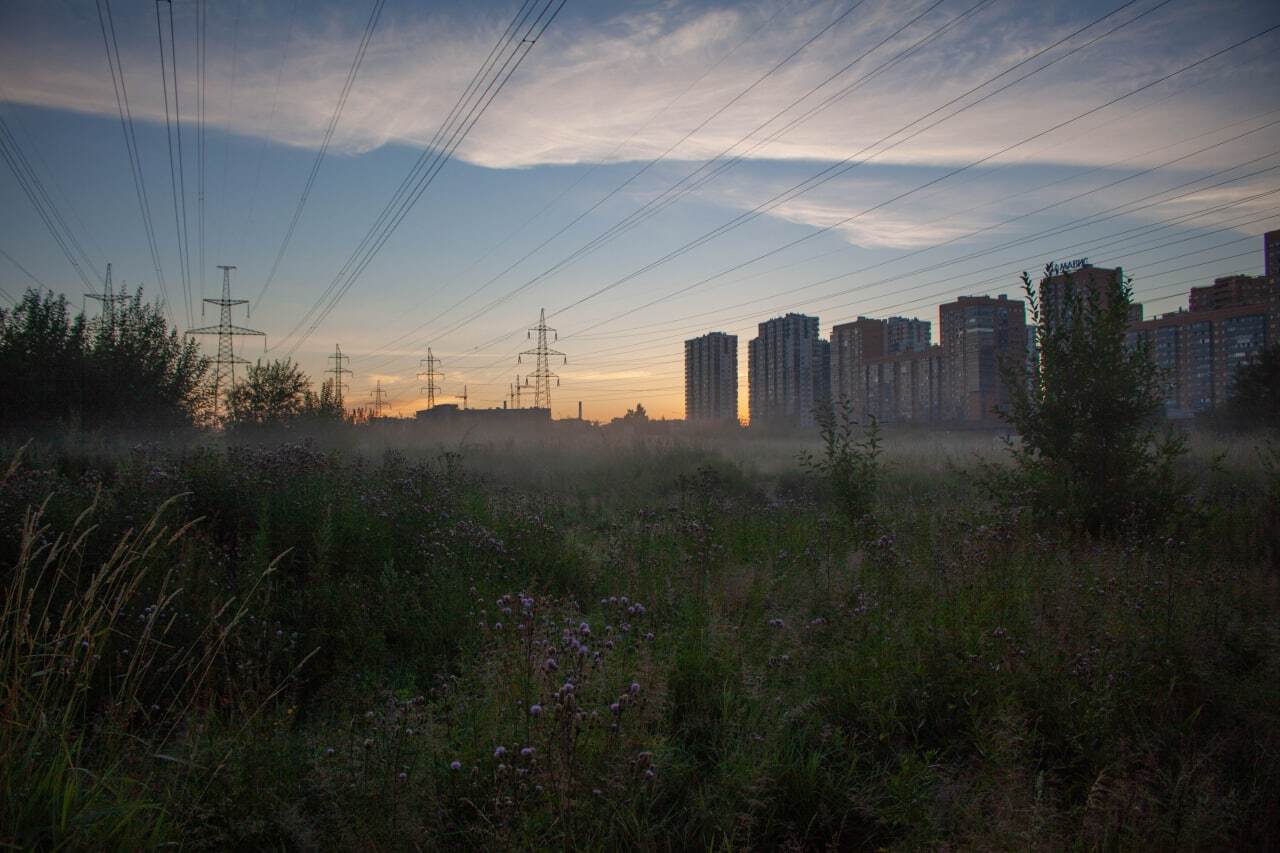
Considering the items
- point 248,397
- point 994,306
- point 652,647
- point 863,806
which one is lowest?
point 863,806

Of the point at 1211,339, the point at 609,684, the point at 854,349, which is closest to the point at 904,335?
the point at 854,349

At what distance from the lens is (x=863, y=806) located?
2875mm

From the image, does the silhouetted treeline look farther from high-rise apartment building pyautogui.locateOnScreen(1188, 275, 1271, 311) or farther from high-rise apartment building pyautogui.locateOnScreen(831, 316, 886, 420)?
high-rise apartment building pyautogui.locateOnScreen(831, 316, 886, 420)

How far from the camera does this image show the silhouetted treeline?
17.9m

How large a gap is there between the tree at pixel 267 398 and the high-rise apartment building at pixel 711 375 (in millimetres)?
37196

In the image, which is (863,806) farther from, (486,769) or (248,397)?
(248,397)

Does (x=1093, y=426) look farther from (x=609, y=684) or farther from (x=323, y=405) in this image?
(x=323, y=405)

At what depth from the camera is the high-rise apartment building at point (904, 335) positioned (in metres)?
57.9

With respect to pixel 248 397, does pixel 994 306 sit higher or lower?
higher

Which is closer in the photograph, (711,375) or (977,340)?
(977,340)

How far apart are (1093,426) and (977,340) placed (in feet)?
124

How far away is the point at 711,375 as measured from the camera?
59.9 metres

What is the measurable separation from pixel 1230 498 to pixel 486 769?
1270 centimetres

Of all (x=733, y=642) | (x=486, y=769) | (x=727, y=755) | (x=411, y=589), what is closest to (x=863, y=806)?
(x=727, y=755)
